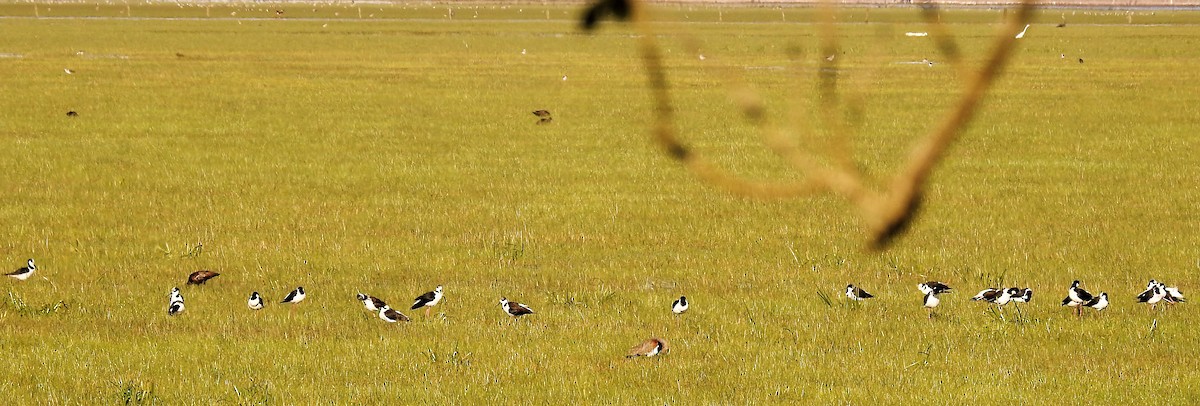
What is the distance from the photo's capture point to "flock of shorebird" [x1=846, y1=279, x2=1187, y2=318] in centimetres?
977

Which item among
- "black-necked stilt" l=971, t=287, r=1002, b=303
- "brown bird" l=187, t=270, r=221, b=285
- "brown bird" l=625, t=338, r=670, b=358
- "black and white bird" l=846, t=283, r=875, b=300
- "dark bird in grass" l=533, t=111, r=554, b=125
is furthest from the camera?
"dark bird in grass" l=533, t=111, r=554, b=125

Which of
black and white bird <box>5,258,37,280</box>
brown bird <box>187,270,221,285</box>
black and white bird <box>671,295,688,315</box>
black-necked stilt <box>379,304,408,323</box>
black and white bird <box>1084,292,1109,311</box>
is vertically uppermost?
black and white bird <box>1084,292,1109,311</box>

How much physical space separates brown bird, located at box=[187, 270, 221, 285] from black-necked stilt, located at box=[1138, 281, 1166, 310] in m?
7.45

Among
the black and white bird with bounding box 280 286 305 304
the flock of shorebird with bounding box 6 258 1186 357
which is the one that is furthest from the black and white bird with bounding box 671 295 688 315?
the black and white bird with bounding box 280 286 305 304

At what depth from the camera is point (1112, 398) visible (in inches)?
308

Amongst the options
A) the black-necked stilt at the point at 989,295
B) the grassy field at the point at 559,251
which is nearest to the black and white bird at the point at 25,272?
the grassy field at the point at 559,251

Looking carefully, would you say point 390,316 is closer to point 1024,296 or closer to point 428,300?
point 428,300

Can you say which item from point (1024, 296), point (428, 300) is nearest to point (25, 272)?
point (428, 300)

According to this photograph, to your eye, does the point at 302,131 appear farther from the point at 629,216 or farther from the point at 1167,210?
the point at 1167,210

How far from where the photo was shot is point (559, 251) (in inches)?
496

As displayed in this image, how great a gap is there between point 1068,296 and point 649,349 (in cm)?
379

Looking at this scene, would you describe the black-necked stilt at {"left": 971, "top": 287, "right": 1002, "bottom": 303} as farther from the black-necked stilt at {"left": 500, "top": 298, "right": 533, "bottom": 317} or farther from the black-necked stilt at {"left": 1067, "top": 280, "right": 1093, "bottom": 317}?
the black-necked stilt at {"left": 500, "top": 298, "right": 533, "bottom": 317}

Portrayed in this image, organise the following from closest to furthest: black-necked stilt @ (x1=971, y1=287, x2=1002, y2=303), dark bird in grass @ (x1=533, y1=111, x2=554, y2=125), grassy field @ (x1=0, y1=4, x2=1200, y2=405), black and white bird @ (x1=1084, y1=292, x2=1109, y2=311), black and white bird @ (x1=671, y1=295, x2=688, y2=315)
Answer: grassy field @ (x1=0, y1=4, x2=1200, y2=405), black and white bird @ (x1=1084, y1=292, x2=1109, y2=311), black and white bird @ (x1=671, y1=295, x2=688, y2=315), black-necked stilt @ (x1=971, y1=287, x2=1002, y2=303), dark bird in grass @ (x1=533, y1=111, x2=554, y2=125)

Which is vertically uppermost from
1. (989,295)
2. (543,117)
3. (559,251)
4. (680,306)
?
(989,295)
